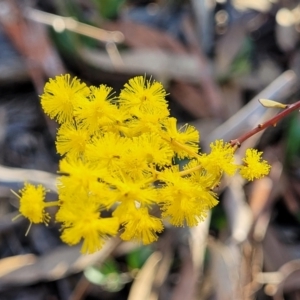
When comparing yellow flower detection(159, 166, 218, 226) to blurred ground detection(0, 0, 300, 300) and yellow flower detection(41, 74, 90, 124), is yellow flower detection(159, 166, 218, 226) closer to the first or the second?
yellow flower detection(41, 74, 90, 124)

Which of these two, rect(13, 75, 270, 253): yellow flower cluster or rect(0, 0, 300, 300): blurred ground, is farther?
rect(0, 0, 300, 300): blurred ground

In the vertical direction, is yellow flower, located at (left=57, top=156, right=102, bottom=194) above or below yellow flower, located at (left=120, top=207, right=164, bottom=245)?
above

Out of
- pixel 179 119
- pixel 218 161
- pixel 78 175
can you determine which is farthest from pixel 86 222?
pixel 179 119

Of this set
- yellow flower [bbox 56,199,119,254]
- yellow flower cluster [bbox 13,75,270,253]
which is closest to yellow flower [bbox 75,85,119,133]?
yellow flower cluster [bbox 13,75,270,253]

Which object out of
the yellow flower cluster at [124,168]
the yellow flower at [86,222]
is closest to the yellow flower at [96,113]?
the yellow flower cluster at [124,168]

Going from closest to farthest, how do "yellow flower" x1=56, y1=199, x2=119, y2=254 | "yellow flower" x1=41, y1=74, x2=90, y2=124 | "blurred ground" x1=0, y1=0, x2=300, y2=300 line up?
1. "yellow flower" x1=56, y1=199, x2=119, y2=254
2. "yellow flower" x1=41, y1=74, x2=90, y2=124
3. "blurred ground" x1=0, y1=0, x2=300, y2=300

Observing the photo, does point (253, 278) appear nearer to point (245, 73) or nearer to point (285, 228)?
point (285, 228)

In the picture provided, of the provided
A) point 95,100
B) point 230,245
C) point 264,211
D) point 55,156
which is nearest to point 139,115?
point 95,100

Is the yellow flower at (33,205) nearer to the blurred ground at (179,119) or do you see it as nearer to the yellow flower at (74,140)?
the yellow flower at (74,140)

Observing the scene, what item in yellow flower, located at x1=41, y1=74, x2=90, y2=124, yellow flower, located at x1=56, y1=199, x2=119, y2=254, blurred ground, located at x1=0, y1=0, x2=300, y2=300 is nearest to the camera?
yellow flower, located at x1=56, y1=199, x2=119, y2=254
